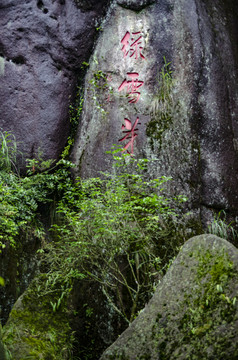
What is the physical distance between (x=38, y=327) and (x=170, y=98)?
138 inches

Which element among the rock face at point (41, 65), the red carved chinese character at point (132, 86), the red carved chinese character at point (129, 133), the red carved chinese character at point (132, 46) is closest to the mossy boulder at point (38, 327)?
the red carved chinese character at point (129, 133)

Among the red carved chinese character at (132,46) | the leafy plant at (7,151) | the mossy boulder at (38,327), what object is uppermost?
the red carved chinese character at (132,46)

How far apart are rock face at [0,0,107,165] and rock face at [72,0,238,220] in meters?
0.31

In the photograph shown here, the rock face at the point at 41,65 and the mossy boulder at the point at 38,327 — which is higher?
the rock face at the point at 41,65

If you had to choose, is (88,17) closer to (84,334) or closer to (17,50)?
(17,50)

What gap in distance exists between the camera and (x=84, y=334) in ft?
13.6

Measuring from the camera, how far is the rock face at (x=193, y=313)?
1870 mm

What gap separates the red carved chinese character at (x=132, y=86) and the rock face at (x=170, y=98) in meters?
0.01

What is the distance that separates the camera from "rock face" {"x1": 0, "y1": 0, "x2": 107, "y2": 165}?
216 inches

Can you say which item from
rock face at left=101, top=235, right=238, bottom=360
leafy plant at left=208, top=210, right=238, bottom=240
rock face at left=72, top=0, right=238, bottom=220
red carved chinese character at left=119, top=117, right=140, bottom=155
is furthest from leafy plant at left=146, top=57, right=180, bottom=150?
rock face at left=101, top=235, right=238, bottom=360

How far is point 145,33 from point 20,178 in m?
2.90

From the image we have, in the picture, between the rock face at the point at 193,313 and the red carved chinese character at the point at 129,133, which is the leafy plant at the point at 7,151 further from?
the rock face at the point at 193,313

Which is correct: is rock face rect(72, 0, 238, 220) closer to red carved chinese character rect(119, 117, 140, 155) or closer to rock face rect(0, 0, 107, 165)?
red carved chinese character rect(119, 117, 140, 155)

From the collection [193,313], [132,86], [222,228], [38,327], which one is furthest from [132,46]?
[193,313]
